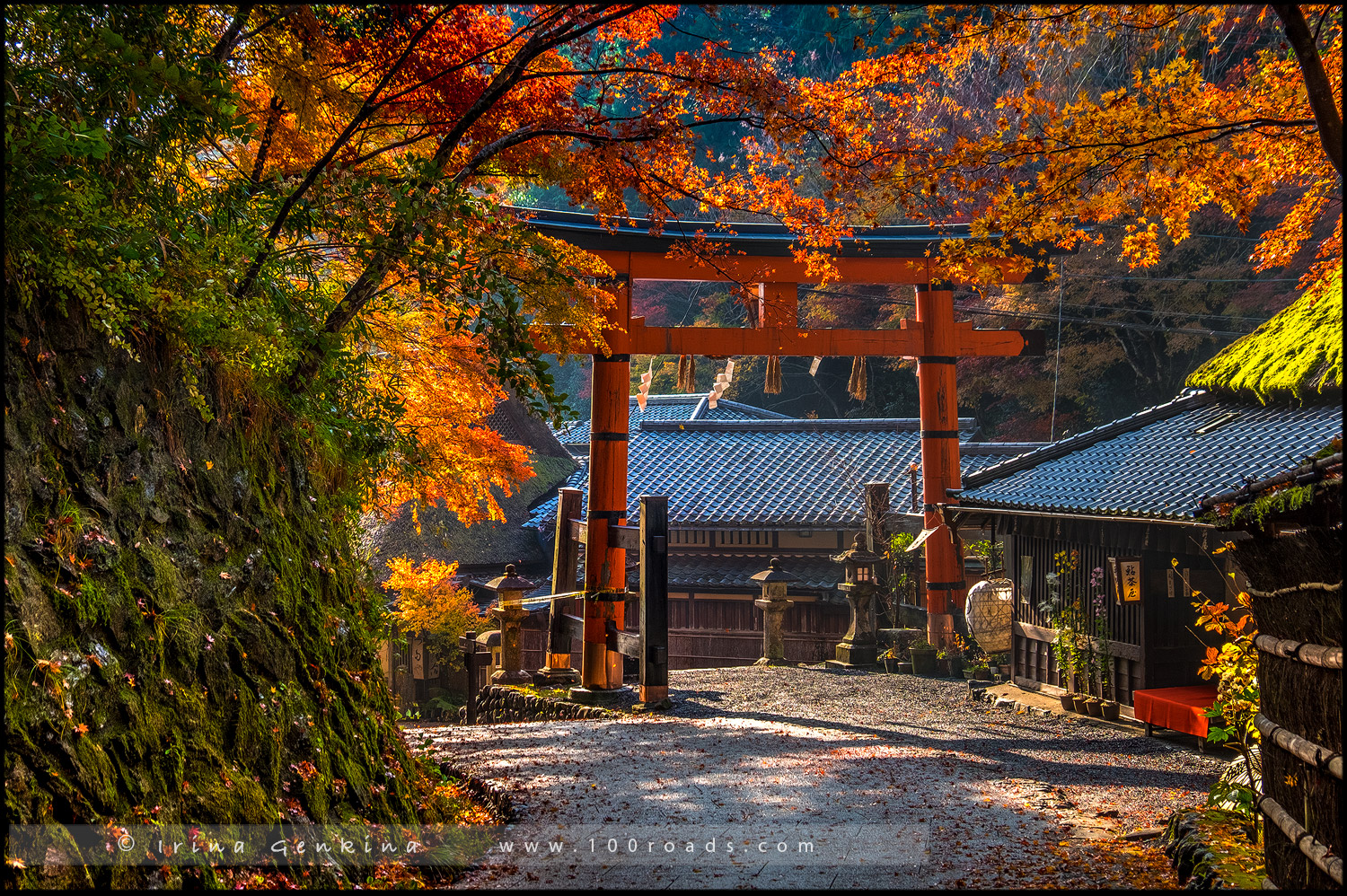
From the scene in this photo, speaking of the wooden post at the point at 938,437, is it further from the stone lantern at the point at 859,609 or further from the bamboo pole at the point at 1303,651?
the bamboo pole at the point at 1303,651

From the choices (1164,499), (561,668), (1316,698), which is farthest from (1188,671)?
(561,668)

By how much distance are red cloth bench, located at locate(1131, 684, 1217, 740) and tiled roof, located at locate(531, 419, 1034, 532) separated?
23.9 ft

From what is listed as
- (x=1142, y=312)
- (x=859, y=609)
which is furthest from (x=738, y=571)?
(x=1142, y=312)

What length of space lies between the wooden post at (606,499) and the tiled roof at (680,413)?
9.52 metres

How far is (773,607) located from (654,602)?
489 centimetres

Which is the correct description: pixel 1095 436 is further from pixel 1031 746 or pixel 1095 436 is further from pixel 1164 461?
pixel 1031 746

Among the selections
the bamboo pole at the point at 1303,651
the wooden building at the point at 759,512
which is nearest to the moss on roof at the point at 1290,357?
the bamboo pole at the point at 1303,651

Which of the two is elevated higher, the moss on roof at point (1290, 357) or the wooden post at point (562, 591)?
the moss on roof at point (1290, 357)

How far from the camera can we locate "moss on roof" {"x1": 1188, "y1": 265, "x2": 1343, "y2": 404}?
759 cm

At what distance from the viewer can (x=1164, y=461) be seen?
8875 millimetres

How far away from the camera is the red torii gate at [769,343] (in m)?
10.4

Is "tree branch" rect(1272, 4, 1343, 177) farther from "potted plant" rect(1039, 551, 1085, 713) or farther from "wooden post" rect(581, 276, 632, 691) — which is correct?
"wooden post" rect(581, 276, 632, 691)

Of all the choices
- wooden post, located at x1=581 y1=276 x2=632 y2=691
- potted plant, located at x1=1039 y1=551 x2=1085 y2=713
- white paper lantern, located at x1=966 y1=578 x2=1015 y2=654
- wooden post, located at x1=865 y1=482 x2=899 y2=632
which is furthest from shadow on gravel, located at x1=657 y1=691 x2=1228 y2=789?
wooden post, located at x1=865 y1=482 x2=899 y2=632

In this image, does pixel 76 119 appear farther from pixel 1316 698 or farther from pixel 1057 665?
pixel 1057 665
